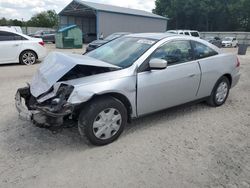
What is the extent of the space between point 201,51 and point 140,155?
2456mm

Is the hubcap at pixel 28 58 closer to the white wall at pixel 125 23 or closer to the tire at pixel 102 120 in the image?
the tire at pixel 102 120

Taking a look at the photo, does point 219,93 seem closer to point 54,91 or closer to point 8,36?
point 54,91

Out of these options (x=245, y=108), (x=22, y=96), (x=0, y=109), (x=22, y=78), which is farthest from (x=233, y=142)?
(x=22, y=78)

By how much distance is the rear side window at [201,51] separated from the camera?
4688 millimetres

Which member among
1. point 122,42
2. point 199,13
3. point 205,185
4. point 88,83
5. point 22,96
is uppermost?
point 199,13

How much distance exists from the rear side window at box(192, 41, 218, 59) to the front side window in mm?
142

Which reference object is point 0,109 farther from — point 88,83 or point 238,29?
point 238,29

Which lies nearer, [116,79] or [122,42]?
[116,79]

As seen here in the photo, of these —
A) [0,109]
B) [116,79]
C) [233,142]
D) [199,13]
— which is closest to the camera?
[116,79]

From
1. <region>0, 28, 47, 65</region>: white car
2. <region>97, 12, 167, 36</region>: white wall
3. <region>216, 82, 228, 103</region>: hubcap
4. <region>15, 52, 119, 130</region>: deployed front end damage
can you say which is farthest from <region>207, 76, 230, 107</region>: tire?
<region>97, 12, 167, 36</region>: white wall

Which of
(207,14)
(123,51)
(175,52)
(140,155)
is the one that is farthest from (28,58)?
(207,14)

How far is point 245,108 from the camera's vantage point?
17.7ft

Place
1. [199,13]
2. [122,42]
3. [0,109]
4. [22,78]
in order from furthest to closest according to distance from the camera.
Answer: [199,13], [22,78], [0,109], [122,42]

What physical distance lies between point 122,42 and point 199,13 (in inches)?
2200
